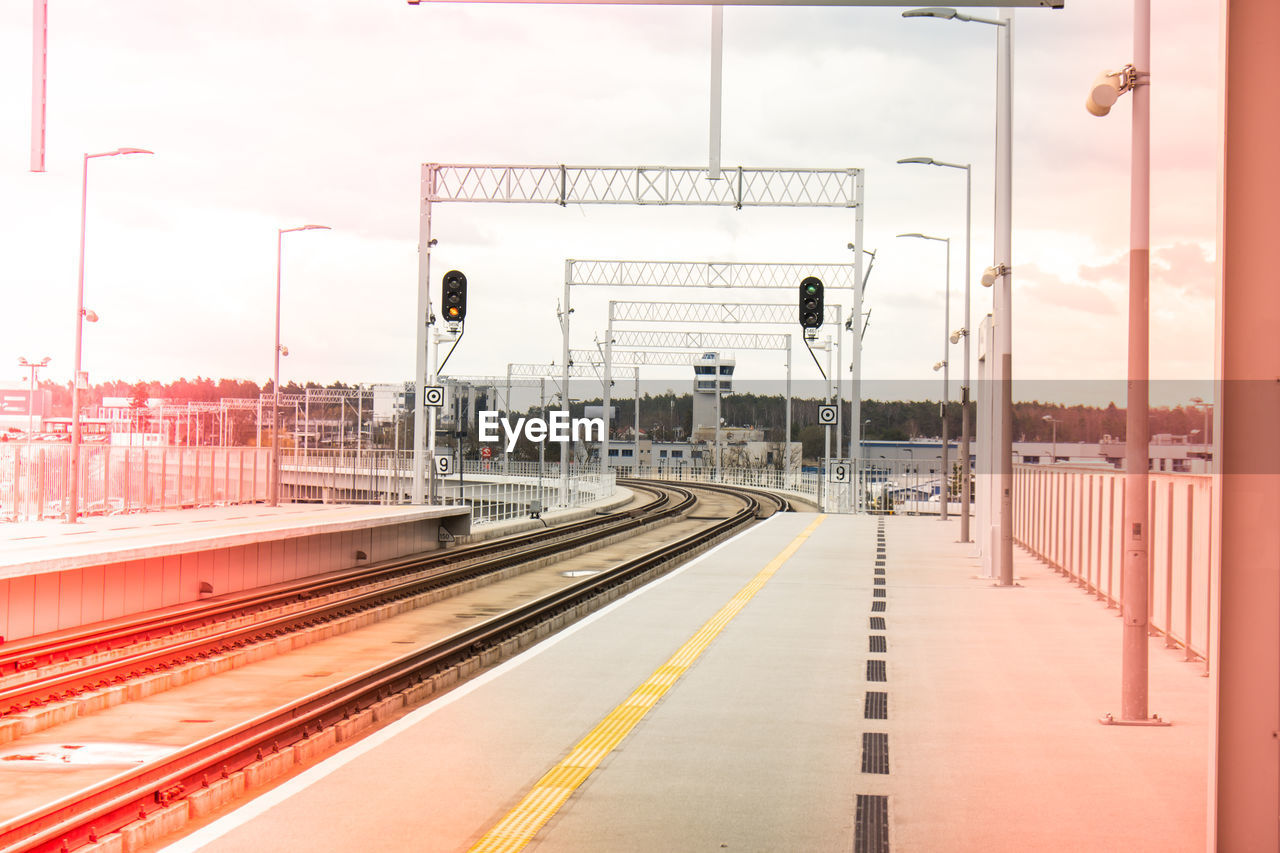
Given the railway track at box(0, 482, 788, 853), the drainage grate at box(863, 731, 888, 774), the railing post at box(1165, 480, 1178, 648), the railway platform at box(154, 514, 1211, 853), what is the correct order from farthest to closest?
the railing post at box(1165, 480, 1178, 648) < the drainage grate at box(863, 731, 888, 774) < the railway track at box(0, 482, 788, 853) < the railway platform at box(154, 514, 1211, 853)

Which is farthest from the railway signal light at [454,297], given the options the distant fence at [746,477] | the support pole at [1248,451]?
the distant fence at [746,477]

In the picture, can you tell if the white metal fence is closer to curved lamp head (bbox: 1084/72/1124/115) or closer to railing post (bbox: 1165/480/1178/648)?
railing post (bbox: 1165/480/1178/648)

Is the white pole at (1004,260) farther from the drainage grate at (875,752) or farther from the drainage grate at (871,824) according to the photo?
the drainage grate at (871,824)

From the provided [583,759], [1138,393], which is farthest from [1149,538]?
[583,759]

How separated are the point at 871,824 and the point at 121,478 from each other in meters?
24.2

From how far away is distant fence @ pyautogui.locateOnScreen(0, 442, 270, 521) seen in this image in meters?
24.3

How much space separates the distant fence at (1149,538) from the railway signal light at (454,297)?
39.5 ft

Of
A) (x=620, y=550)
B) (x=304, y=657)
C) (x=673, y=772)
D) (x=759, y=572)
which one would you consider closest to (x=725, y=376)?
(x=620, y=550)

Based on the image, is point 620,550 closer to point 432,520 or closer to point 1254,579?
point 432,520

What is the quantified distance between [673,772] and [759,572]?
1422 cm

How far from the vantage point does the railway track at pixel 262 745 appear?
758 centimetres

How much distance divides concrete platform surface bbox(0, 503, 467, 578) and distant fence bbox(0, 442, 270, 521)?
0.34m

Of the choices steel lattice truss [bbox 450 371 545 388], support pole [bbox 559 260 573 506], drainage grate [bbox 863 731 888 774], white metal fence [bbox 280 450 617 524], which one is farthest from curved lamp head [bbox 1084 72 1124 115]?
steel lattice truss [bbox 450 371 545 388]

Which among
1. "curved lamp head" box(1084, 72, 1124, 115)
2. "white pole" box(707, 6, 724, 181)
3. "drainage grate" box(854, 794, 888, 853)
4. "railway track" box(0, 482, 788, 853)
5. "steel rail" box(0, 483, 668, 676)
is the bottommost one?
"steel rail" box(0, 483, 668, 676)
